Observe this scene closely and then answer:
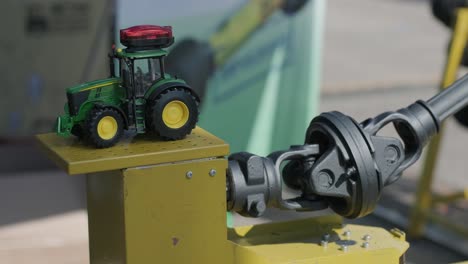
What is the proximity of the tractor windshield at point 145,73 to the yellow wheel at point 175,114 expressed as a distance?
0.32 ft

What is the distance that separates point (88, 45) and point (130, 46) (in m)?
4.19

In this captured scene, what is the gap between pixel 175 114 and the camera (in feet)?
7.84

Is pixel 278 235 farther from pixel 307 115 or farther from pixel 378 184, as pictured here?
pixel 307 115

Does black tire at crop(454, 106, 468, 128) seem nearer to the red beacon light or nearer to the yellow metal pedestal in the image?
the yellow metal pedestal

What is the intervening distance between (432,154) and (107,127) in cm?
331

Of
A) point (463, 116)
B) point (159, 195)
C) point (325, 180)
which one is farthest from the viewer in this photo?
point (463, 116)

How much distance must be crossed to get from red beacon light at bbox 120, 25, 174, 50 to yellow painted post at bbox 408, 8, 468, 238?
2.73 metres

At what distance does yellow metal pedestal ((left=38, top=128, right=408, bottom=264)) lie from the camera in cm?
226

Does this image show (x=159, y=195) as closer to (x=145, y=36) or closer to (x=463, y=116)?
(x=145, y=36)

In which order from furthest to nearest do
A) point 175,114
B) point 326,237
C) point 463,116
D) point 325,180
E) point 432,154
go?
point 432,154 < point 463,116 < point 326,237 < point 325,180 < point 175,114

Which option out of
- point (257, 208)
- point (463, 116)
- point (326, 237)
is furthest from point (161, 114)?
point (463, 116)

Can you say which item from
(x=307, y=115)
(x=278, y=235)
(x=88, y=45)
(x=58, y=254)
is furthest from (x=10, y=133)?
(x=278, y=235)

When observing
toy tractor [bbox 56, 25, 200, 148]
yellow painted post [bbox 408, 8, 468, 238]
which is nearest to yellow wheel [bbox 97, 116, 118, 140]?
toy tractor [bbox 56, 25, 200, 148]

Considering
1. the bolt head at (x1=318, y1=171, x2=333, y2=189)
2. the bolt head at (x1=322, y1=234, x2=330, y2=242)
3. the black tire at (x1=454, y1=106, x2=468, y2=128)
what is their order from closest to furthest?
the bolt head at (x1=318, y1=171, x2=333, y2=189) < the bolt head at (x1=322, y1=234, x2=330, y2=242) < the black tire at (x1=454, y1=106, x2=468, y2=128)
